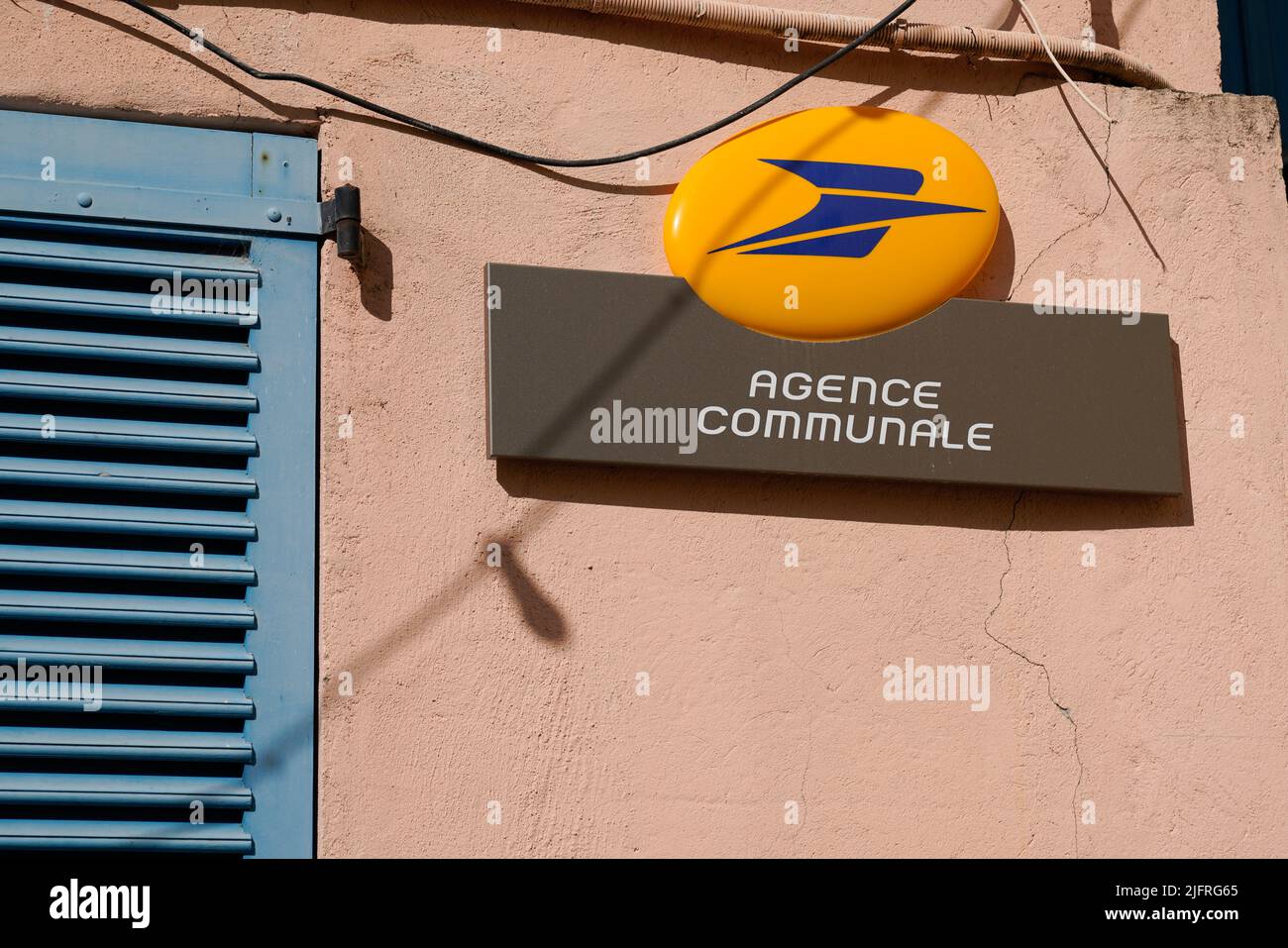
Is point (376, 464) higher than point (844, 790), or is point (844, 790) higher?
Answer: point (376, 464)

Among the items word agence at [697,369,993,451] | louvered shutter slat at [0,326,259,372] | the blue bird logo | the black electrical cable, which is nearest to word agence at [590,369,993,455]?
word agence at [697,369,993,451]

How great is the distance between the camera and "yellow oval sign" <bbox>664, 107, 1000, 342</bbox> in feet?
15.7

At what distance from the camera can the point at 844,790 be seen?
14.9 feet

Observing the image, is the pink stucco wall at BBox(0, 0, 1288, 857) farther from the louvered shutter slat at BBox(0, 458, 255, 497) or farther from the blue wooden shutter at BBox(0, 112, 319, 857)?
the louvered shutter slat at BBox(0, 458, 255, 497)

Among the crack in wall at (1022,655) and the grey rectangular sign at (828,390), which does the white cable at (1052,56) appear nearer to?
the grey rectangular sign at (828,390)

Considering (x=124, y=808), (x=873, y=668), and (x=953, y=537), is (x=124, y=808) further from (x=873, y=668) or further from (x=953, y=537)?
(x=953, y=537)

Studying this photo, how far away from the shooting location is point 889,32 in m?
5.12

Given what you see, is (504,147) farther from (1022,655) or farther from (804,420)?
(1022,655)

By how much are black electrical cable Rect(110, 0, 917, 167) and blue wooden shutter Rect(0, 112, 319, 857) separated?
224mm

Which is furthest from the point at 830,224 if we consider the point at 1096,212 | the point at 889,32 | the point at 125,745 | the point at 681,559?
the point at 125,745

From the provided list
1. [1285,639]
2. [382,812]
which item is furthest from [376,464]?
[1285,639]

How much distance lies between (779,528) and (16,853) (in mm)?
2153

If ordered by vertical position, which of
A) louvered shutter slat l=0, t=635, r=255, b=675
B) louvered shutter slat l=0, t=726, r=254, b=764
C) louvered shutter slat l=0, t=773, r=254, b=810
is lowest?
louvered shutter slat l=0, t=773, r=254, b=810

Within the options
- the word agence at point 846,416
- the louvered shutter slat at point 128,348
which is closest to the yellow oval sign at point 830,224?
the word agence at point 846,416
